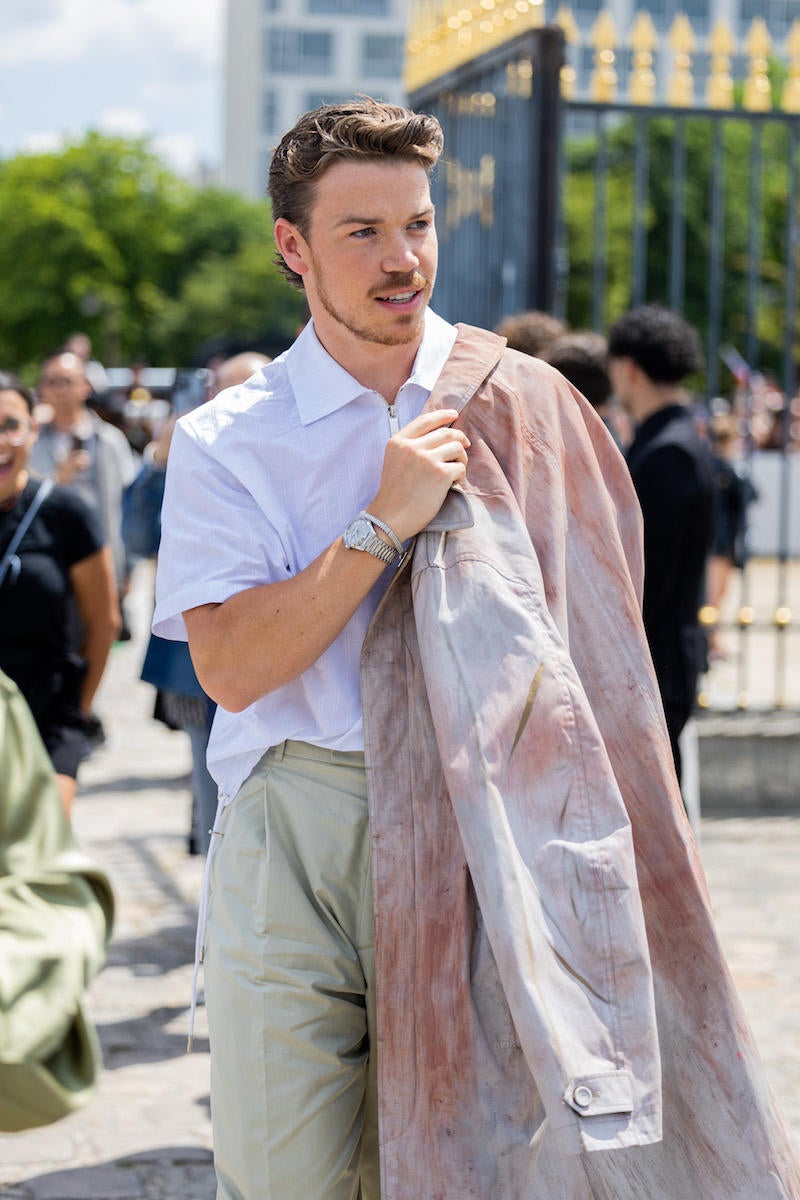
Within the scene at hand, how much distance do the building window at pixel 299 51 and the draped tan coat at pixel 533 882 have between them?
87.5m

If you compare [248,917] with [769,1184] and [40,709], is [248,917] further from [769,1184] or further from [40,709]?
[40,709]

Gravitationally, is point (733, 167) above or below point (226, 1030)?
above

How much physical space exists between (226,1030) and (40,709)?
2088 mm

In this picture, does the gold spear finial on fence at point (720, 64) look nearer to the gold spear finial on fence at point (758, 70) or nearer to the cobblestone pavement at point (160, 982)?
the gold spear finial on fence at point (758, 70)

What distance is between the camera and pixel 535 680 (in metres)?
2.30

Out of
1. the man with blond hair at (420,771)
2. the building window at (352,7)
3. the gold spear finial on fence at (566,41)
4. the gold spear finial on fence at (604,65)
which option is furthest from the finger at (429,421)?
the building window at (352,7)

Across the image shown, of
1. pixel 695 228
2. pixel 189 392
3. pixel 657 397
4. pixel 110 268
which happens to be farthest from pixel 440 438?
pixel 110 268

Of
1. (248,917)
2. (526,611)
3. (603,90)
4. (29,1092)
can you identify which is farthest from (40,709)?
(603,90)

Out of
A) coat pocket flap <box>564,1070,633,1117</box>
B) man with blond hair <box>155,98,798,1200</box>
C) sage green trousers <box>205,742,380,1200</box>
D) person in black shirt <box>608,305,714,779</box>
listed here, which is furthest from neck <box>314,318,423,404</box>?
person in black shirt <box>608,305,714,779</box>

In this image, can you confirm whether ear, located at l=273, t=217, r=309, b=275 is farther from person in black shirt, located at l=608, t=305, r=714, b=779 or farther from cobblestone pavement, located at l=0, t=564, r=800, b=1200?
person in black shirt, located at l=608, t=305, r=714, b=779

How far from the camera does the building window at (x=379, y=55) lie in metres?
85.9

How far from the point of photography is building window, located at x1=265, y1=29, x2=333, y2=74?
8594cm

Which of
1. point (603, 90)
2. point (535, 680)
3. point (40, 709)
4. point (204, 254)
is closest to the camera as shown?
point (535, 680)

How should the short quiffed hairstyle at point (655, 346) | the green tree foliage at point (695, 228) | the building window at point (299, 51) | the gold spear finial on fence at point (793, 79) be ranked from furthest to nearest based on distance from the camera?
the building window at point (299, 51), the green tree foliage at point (695, 228), the gold spear finial on fence at point (793, 79), the short quiffed hairstyle at point (655, 346)
